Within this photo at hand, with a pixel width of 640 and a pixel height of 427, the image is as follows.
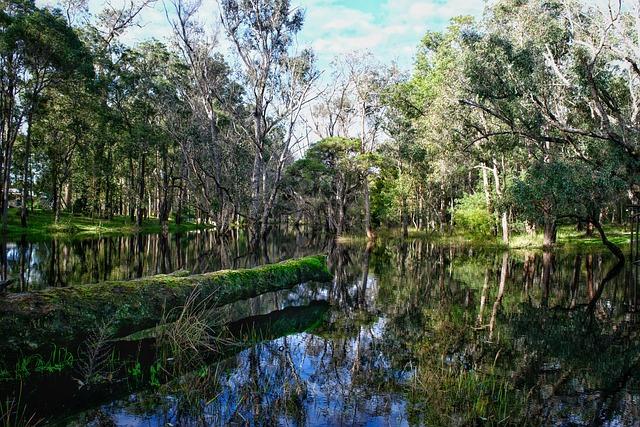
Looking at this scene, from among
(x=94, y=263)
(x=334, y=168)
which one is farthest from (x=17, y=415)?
(x=334, y=168)

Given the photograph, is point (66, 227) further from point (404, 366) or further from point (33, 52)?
point (404, 366)

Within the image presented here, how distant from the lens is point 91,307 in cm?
841

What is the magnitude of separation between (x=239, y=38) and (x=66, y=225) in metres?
22.8

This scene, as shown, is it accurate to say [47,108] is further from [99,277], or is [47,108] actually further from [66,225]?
[99,277]

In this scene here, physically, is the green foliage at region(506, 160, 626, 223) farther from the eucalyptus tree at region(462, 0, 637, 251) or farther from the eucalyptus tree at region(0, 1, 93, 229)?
the eucalyptus tree at region(0, 1, 93, 229)

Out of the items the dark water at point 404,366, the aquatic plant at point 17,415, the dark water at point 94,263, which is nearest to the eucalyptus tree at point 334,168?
the dark water at point 94,263

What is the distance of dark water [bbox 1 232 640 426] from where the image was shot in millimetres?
5590

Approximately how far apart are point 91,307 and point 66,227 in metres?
35.7

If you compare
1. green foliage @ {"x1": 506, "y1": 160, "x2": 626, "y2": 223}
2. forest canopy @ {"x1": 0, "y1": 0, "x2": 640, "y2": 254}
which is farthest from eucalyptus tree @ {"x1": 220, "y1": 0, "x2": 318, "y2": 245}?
green foliage @ {"x1": 506, "y1": 160, "x2": 626, "y2": 223}

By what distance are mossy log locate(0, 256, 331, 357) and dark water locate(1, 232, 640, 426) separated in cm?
121

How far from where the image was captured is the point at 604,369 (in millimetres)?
7480

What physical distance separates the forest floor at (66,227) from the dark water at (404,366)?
2442 centimetres

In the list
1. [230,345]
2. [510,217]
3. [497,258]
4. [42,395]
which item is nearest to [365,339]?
[230,345]

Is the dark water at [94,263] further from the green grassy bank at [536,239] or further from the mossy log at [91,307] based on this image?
the green grassy bank at [536,239]
